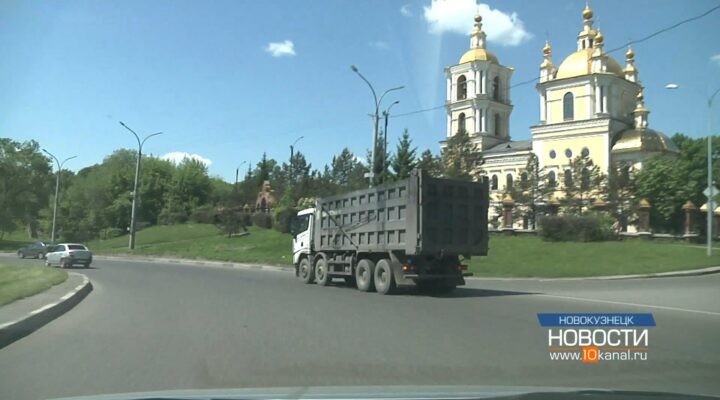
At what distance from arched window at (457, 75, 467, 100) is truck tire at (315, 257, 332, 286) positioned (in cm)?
6695

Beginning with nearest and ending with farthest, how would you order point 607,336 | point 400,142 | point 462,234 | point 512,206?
point 607,336, point 462,234, point 512,206, point 400,142

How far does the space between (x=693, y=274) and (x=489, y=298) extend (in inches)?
678

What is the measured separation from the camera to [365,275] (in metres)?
20.4

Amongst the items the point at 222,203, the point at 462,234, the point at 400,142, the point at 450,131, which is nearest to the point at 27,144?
the point at 222,203

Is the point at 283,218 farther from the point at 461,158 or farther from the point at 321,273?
the point at 321,273

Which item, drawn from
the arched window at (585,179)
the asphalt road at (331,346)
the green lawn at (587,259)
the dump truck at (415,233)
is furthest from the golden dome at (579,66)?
the asphalt road at (331,346)

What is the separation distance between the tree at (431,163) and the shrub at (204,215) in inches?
1221

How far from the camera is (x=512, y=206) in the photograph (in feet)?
165

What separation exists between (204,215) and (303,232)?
5810 centimetres

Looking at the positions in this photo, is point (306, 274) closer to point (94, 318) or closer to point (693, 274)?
point (94, 318)

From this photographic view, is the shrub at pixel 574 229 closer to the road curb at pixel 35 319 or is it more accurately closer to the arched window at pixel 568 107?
the road curb at pixel 35 319

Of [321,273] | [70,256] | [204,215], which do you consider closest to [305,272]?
[321,273]

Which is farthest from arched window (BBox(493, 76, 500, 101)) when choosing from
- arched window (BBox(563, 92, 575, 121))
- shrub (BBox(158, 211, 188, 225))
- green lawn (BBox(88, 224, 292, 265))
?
shrub (BBox(158, 211, 188, 225))

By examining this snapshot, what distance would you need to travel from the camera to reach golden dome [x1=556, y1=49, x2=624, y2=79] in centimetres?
7581
